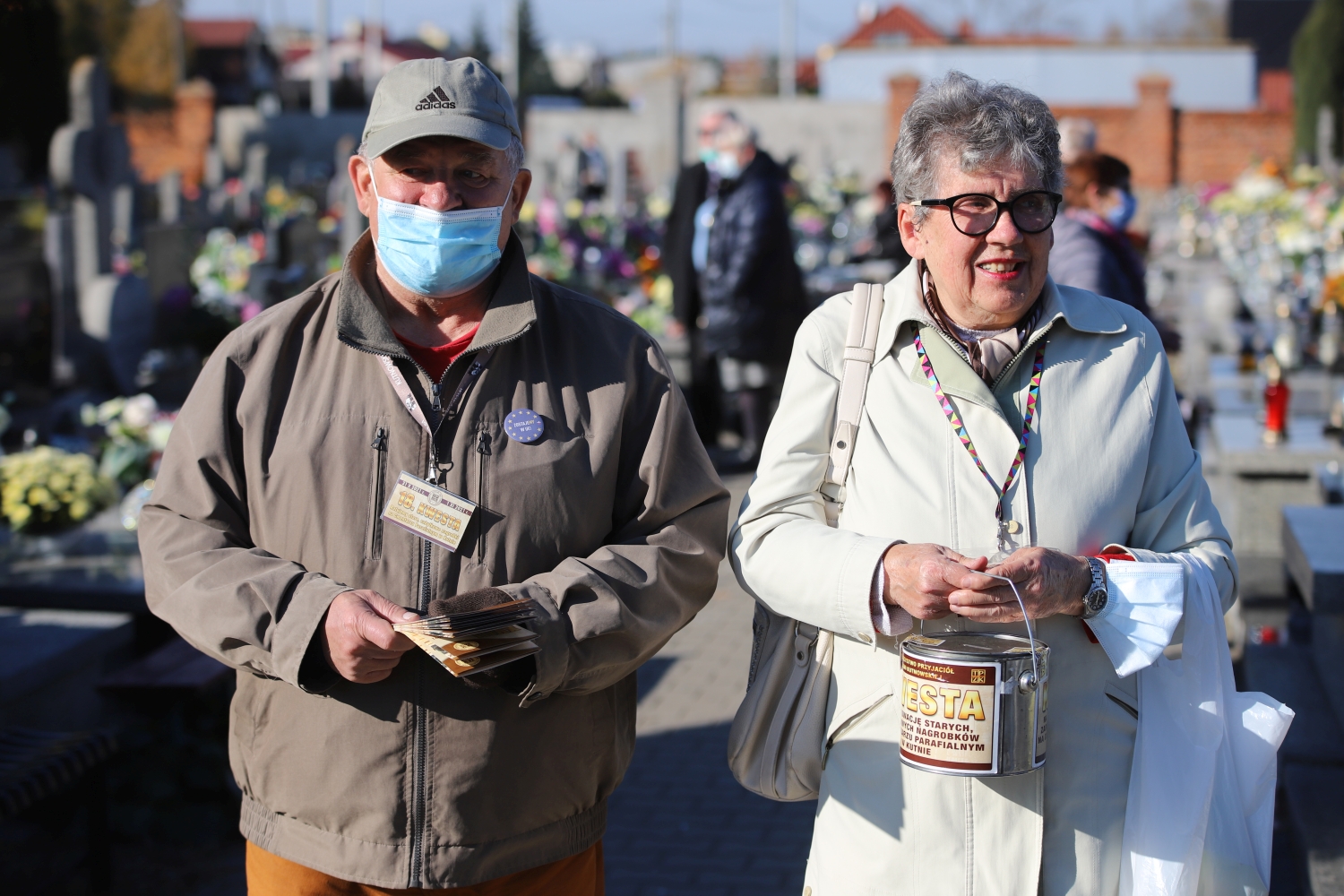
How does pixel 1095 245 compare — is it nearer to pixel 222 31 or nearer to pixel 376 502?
pixel 376 502

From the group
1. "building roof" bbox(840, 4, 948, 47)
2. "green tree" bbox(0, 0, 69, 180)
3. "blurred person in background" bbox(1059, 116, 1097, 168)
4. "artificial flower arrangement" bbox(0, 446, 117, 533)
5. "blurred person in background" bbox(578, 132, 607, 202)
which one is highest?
"building roof" bbox(840, 4, 948, 47)

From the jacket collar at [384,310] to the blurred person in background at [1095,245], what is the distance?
1.72 meters

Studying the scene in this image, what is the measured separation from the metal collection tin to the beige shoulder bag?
299 millimetres

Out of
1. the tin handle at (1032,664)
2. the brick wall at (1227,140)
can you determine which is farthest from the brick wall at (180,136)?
the tin handle at (1032,664)

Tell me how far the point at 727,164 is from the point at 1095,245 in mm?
4428

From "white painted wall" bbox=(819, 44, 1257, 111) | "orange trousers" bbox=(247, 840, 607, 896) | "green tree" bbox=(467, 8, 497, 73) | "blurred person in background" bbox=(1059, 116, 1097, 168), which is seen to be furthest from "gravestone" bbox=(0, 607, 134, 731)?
"green tree" bbox=(467, 8, 497, 73)

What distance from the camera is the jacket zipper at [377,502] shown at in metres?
2.16

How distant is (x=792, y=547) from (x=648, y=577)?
24cm

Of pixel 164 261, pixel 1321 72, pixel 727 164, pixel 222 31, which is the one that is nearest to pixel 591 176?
pixel 164 261

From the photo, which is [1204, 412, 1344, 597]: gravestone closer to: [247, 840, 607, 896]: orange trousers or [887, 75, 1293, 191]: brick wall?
[247, 840, 607, 896]: orange trousers

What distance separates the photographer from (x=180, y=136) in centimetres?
3978

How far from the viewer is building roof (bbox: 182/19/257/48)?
71.5 m

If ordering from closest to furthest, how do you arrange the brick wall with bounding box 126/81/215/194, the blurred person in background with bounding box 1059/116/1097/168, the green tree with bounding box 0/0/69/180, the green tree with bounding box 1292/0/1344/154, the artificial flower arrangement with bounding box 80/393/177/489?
the blurred person in background with bounding box 1059/116/1097/168, the artificial flower arrangement with bounding box 80/393/177/489, the green tree with bounding box 0/0/69/180, the green tree with bounding box 1292/0/1344/154, the brick wall with bounding box 126/81/215/194

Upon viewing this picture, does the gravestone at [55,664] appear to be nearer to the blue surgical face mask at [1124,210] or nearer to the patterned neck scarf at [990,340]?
the patterned neck scarf at [990,340]
